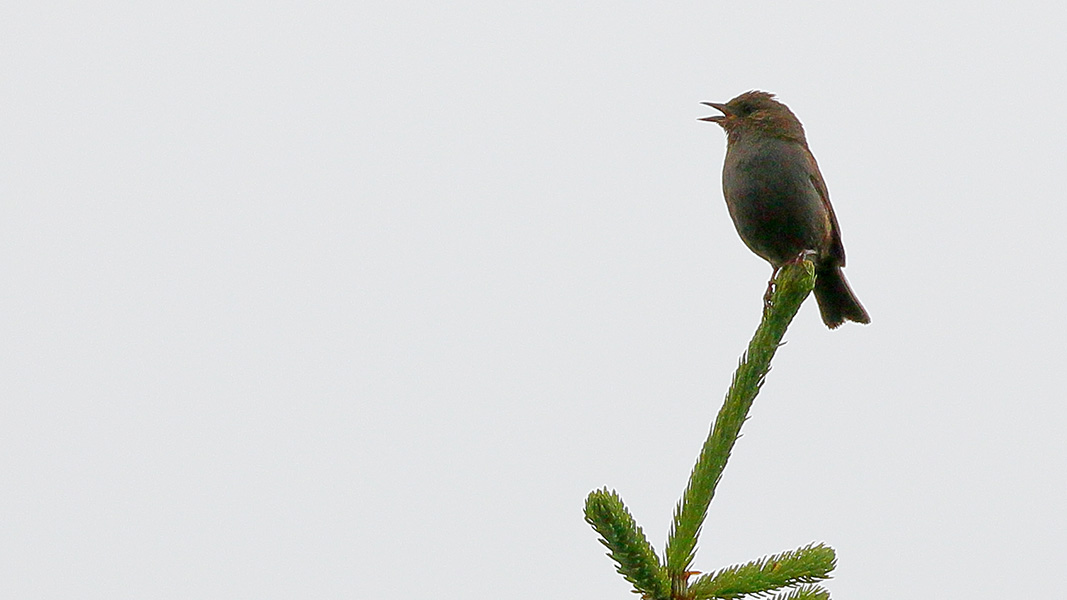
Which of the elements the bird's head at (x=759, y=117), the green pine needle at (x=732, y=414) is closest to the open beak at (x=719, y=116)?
the bird's head at (x=759, y=117)

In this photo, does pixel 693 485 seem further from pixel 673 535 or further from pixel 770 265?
pixel 770 265

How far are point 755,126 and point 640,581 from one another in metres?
4.47

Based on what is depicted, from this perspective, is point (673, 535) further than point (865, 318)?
No

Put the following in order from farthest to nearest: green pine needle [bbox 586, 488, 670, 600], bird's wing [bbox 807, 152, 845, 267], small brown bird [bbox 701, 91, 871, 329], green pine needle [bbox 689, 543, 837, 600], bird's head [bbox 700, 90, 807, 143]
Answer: bird's head [bbox 700, 90, 807, 143], bird's wing [bbox 807, 152, 845, 267], small brown bird [bbox 701, 91, 871, 329], green pine needle [bbox 689, 543, 837, 600], green pine needle [bbox 586, 488, 670, 600]

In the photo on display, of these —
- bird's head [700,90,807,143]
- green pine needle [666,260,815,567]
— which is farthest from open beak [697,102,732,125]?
green pine needle [666,260,815,567]

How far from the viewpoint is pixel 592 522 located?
2.46 m

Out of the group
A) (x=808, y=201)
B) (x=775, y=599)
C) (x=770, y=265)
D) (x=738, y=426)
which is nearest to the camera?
(x=775, y=599)

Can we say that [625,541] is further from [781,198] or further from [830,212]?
[830,212]

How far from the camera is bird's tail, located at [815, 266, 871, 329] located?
6594 mm

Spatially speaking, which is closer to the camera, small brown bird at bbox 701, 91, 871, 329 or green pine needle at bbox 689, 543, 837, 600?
green pine needle at bbox 689, 543, 837, 600

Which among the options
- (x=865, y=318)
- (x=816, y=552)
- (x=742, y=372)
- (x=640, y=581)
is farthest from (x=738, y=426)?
(x=865, y=318)

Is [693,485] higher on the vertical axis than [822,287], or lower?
lower

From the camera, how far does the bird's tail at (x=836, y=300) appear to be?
260 inches

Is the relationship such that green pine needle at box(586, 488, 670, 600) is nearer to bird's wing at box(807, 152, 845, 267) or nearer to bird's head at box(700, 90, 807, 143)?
bird's wing at box(807, 152, 845, 267)
